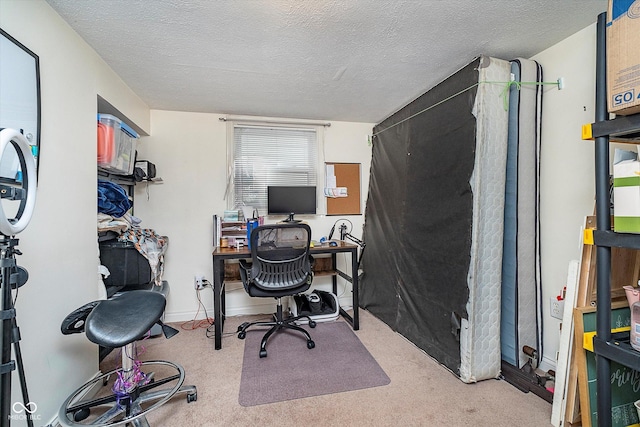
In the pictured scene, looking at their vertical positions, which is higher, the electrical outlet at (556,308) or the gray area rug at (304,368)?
the electrical outlet at (556,308)

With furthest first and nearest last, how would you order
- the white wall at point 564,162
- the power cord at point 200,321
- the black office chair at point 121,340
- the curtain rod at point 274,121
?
the curtain rod at point 274,121 → the power cord at point 200,321 → the white wall at point 564,162 → the black office chair at point 121,340

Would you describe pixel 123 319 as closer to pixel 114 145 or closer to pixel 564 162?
pixel 114 145

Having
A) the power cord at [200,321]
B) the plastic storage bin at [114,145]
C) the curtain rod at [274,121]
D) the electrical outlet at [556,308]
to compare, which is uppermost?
the curtain rod at [274,121]

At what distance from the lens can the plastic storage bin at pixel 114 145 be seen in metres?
1.91

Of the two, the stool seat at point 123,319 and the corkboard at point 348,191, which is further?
→ the corkboard at point 348,191

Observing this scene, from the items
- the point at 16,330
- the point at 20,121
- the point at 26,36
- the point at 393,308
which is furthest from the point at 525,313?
the point at 26,36

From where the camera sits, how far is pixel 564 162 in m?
1.76

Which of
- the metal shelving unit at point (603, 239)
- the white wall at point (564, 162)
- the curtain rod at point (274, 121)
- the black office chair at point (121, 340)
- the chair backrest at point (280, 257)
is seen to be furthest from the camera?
the curtain rod at point (274, 121)

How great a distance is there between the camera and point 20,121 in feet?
4.02

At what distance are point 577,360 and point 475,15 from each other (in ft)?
5.91

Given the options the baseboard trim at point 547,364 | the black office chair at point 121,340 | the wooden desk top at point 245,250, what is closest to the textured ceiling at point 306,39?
the wooden desk top at point 245,250

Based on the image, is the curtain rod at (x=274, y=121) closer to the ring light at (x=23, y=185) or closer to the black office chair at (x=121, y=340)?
the black office chair at (x=121, y=340)

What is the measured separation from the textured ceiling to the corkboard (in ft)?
3.33

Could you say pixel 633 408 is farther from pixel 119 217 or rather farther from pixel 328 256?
pixel 119 217
